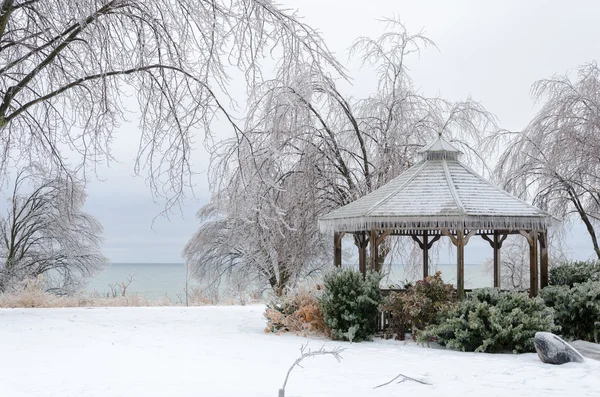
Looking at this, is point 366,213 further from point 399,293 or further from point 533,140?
point 533,140

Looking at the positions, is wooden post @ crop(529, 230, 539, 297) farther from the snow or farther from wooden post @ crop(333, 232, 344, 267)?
wooden post @ crop(333, 232, 344, 267)

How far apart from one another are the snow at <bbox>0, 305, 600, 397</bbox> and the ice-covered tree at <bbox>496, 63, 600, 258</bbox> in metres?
7.25

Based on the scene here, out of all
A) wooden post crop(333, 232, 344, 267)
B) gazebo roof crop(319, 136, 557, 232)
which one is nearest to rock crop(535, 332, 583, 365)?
gazebo roof crop(319, 136, 557, 232)

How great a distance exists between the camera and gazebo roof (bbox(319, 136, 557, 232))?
11289 mm

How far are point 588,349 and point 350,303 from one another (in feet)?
11.8

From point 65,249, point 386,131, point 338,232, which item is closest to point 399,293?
point 338,232

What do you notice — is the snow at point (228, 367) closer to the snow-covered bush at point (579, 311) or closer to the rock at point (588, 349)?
the rock at point (588, 349)

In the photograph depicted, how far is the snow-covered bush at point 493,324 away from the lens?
988 centimetres

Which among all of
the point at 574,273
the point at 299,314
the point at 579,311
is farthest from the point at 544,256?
the point at 299,314

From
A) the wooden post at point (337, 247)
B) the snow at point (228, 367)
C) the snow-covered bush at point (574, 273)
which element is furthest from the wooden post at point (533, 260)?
the wooden post at point (337, 247)

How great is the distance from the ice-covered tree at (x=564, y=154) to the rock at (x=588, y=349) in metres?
5.89

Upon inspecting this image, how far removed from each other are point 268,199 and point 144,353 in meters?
2.88

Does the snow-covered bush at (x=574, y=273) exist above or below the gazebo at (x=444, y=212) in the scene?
below

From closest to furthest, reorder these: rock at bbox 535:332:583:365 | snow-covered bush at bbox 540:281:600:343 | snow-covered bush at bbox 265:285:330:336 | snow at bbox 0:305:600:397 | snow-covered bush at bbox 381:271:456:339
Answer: snow at bbox 0:305:600:397
rock at bbox 535:332:583:365
snow-covered bush at bbox 381:271:456:339
snow-covered bush at bbox 540:281:600:343
snow-covered bush at bbox 265:285:330:336
